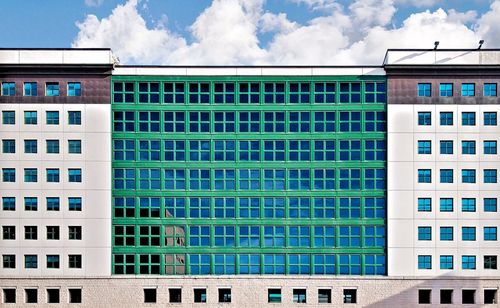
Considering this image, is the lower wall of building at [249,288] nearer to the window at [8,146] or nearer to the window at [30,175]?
the window at [30,175]

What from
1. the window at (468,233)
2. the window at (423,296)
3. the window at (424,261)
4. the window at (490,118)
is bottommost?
the window at (423,296)

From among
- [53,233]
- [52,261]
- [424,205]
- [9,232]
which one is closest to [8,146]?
[9,232]

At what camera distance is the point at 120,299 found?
146 feet

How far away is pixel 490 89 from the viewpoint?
147ft

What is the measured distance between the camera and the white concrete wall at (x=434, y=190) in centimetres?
4422

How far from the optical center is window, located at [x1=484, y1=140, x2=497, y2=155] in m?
44.3

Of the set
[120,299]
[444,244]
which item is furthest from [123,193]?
[444,244]

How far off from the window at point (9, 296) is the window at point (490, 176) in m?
44.5

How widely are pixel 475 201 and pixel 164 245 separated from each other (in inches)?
1136

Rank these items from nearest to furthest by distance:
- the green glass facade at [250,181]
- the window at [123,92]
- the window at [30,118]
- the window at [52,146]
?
the window at [52,146] < the window at [30,118] < the green glass facade at [250,181] < the window at [123,92]

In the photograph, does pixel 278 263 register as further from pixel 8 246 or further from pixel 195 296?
pixel 8 246

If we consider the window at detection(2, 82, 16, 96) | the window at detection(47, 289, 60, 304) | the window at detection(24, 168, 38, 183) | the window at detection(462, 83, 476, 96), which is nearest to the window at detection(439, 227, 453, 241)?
the window at detection(462, 83, 476, 96)

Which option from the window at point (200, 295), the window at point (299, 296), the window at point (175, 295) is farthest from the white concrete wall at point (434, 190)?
the window at point (175, 295)

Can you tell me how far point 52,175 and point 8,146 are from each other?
4.89m
